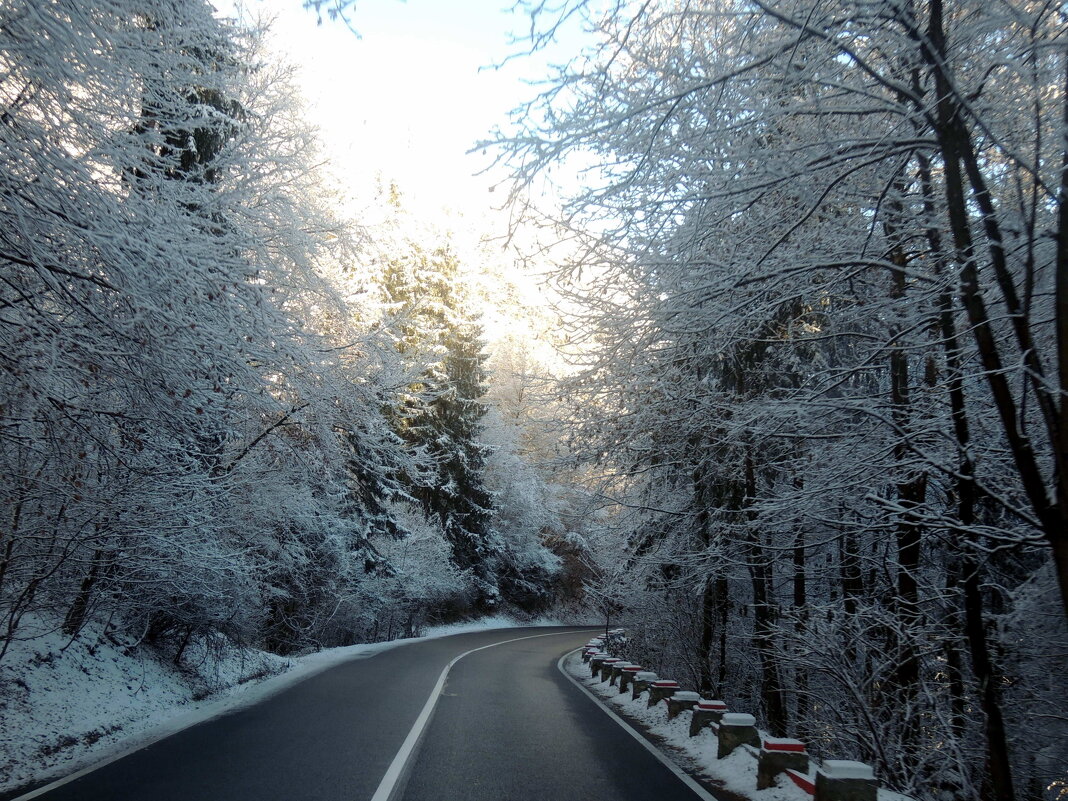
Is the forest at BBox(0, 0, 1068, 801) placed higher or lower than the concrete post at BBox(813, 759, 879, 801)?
higher

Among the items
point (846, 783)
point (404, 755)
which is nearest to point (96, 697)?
point (404, 755)

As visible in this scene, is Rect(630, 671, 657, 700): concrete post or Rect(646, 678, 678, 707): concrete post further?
Rect(630, 671, 657, 700): concrete post

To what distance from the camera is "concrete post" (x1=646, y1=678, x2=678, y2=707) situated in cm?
1106

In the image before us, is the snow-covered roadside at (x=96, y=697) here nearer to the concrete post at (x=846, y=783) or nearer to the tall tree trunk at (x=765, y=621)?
the concrete post at (x=846, y=783)

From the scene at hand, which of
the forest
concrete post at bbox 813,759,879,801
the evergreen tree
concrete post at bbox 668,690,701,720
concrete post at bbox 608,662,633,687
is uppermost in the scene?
the evergreen tree

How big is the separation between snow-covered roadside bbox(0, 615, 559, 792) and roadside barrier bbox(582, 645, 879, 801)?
5.71 metres

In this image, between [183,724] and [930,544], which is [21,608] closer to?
[183,724]

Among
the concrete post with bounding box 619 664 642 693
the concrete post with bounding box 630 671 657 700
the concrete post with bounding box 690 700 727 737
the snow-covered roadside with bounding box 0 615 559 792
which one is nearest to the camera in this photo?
the snow-covered roadside with bounding box 0 615 559 792

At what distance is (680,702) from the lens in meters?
9.77


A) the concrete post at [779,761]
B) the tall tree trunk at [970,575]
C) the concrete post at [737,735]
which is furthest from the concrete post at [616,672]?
the concrete post at [779,761]

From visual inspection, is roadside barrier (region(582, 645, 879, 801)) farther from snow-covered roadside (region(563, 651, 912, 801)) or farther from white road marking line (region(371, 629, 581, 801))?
white road marking line (region(371, 629, 581, 801))

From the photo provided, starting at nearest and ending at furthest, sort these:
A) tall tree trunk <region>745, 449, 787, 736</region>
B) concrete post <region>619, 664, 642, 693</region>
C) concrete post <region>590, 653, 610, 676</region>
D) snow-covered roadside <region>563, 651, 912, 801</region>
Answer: snow-covered roadside <region>563, 651, 912, 801</region>, tall tree trunk <region>745, 449, 787, 736</region>, concrete post <region>619, 664, 642, 693</region>, concrete post <region>590, 653, 610, 676</region>

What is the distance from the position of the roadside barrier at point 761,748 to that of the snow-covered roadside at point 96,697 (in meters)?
5.71

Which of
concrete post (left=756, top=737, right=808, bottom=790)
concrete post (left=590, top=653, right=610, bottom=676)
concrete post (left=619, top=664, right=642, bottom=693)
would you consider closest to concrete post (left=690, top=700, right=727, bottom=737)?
concrete post (left=756, top=737, right=808, bottom=790)
